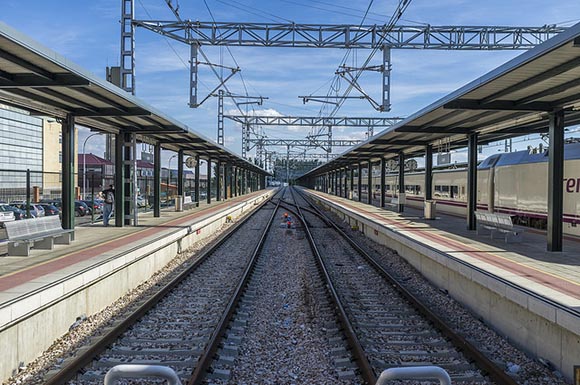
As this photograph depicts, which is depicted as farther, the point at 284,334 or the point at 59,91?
the point at 59,91

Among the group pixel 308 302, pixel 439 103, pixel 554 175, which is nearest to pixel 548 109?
pixel 554 175

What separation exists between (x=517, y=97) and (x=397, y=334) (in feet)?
22.7

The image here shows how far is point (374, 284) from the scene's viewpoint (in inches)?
433

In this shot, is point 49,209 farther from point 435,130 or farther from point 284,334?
point 284,334

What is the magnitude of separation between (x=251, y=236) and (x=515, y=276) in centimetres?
1329

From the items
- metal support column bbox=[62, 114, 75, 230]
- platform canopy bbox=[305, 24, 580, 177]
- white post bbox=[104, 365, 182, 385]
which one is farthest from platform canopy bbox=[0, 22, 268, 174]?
platform canopy bbox=[305, 24, 580, 177]

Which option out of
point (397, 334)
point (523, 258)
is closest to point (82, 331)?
point (397, 334)

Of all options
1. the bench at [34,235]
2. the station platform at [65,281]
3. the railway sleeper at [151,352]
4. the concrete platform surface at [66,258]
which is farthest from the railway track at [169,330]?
the bench at [34,235]

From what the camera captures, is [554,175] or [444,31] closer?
[554,175]

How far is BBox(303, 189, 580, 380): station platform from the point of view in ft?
20.1

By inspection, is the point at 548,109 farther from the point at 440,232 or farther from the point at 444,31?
the point at 444,31

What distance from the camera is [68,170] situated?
43.1 ft

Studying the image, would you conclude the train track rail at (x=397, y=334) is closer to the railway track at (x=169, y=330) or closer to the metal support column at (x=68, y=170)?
the railway track at (x=169, y=330)

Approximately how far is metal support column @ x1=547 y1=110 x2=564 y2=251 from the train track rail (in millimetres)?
4036
